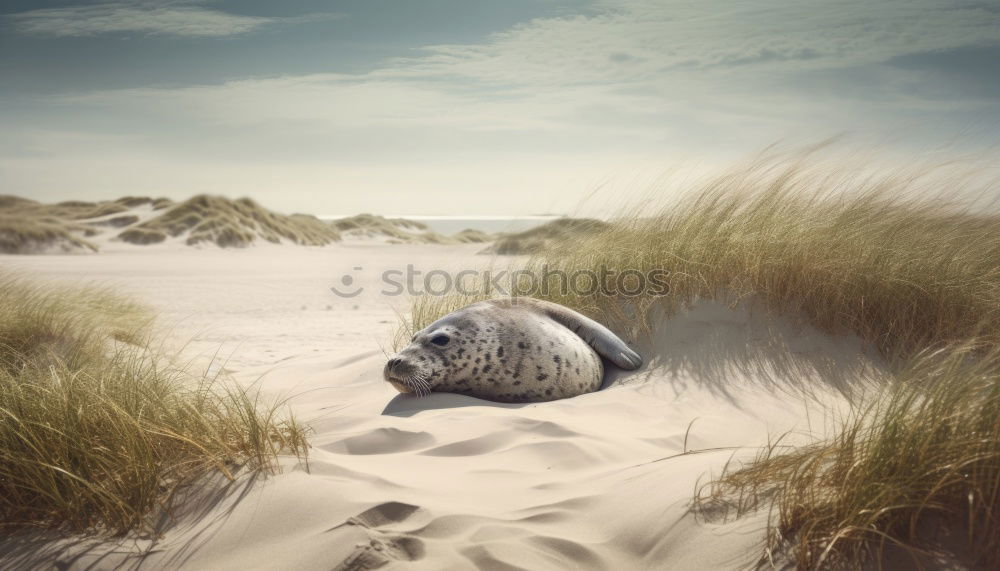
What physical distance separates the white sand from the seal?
0.17 meters

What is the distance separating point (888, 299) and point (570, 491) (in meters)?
3.96

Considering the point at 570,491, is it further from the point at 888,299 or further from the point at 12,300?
the point at 12,300

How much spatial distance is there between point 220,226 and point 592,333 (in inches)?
938

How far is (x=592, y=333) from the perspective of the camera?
16.5ft

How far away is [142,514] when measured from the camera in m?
2.53

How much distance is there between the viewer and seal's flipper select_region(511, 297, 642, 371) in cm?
504

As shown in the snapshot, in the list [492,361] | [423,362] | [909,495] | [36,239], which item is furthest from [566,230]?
[36,239]

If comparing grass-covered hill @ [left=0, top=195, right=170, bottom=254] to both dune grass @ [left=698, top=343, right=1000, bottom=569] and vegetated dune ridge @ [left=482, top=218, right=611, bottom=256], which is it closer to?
vegetated dune ridge @ [left=482, top=218, right=611, bottom=256]

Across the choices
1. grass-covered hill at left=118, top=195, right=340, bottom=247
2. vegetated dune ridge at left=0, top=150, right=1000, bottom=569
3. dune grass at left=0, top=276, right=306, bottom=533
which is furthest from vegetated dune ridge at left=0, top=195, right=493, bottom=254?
dune grass at left=0, top=276, right=306, bottom=533

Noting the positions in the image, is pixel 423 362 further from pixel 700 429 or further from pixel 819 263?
pixel 819 263

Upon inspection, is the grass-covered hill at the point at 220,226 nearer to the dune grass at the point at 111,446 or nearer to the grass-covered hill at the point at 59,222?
the grass-covered hill at the point at 59,222

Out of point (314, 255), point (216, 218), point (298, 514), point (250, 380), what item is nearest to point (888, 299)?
point (298, 514)

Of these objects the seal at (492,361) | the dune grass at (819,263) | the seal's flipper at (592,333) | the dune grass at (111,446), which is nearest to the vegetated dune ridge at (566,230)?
the dune grass at (819,263)

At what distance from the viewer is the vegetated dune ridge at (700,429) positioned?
1985mm
